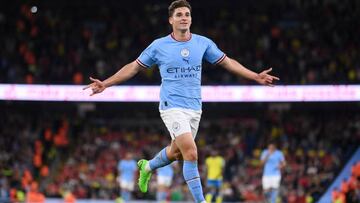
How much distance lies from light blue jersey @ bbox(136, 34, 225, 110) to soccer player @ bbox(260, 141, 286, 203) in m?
9.01

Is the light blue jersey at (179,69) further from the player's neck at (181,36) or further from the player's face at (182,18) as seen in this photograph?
the player's face at (182,18)

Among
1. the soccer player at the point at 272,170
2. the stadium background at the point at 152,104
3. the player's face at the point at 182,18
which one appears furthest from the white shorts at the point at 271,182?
the player's face at the point at 182,18

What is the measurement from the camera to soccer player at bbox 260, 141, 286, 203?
16.3m

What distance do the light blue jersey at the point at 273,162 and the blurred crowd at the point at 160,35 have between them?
7.41 m

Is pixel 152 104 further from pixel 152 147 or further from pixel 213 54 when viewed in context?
pixel 213 54

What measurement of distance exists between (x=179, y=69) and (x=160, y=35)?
19.6 meters

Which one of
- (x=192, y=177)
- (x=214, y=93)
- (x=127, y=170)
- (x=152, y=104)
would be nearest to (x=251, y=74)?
(x=192, y=177)

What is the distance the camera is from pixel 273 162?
16406 millimetres

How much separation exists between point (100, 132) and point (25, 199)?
6073mm

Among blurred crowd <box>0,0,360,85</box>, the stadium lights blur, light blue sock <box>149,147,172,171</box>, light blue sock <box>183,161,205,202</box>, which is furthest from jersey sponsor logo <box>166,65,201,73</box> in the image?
blurred crowd <box>0,0,360,85</box>

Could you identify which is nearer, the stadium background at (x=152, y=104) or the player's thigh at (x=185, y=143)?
the player's thigh at (x=185, y=143)

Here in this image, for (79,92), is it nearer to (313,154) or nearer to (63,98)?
(63,98)

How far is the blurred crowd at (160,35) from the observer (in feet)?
81.5

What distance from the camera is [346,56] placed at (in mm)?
24922
